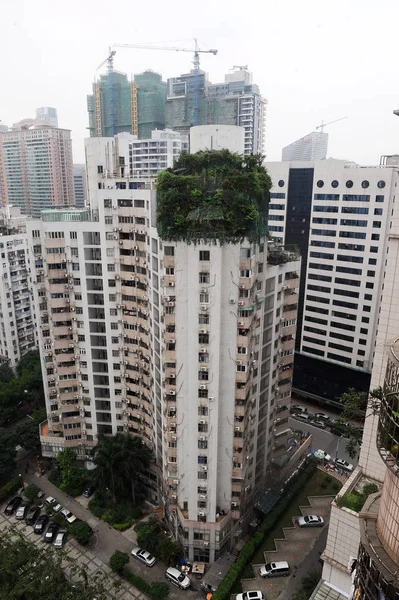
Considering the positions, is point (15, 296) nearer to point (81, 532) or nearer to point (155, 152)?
point (81, 532)

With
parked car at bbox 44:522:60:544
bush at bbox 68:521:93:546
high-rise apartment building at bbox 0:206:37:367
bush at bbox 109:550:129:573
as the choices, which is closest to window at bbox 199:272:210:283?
bush at bbox 109:550:129:573

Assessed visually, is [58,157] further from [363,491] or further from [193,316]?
[363,491]

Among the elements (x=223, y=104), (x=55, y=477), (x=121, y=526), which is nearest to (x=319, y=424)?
(x=121, y=526)

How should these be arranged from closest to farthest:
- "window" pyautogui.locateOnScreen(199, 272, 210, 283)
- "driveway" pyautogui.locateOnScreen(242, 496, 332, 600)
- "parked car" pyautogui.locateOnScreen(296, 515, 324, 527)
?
"window" pyautogui.locateOnScreen(199, 272, 210, 283), "driveway" pyautogui.locateOnScreen(242, 496, 332, 600), "parked car" pyautogui.locateOnScreen(296, 515, 324, 527)

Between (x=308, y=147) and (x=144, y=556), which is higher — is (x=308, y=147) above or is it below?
above

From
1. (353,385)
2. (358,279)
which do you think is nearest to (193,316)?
(358,279)

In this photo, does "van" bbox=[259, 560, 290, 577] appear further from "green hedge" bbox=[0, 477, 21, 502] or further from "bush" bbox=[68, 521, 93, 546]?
"green hedge" bbox=[0, 477, 21, 502]
